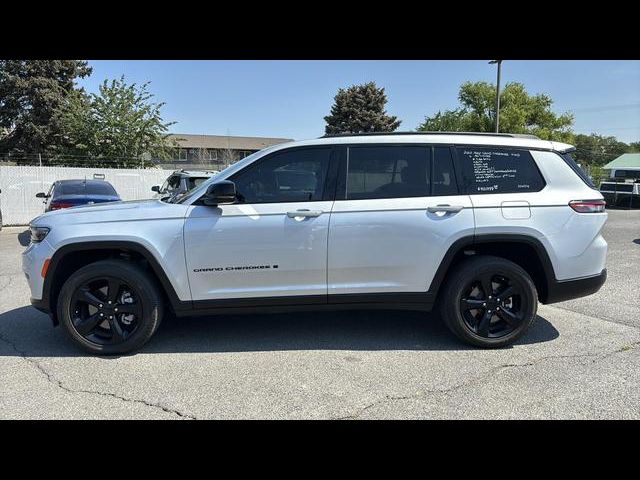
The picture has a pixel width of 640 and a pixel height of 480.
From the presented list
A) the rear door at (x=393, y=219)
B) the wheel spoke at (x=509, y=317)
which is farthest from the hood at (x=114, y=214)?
the wheel spoke at (x=509, y=317)

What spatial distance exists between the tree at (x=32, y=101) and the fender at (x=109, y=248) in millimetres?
28498

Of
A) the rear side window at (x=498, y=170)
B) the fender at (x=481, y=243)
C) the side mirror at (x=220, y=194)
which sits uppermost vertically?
the rear side window at (x=498, y=170)

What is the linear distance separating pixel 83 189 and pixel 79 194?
404 mm

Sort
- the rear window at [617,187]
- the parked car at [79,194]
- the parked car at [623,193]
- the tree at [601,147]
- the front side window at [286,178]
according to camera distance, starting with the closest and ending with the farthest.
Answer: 1. the front side window at [286,178]
2. the parked car at [79,194]
3. the parked car at [623,193]
4. the rear window at [617,187]
5. the tree at [601,147]

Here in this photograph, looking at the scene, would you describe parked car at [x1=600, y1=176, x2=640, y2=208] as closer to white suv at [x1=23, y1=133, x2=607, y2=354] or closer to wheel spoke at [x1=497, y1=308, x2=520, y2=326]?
white suv at [x1=23, y1=133, x2=607, y2=354]

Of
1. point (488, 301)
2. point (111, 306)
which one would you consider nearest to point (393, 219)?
point (488, 301)

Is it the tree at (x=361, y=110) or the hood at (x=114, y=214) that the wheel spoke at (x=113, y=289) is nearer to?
the hood at (x=114, y=214)

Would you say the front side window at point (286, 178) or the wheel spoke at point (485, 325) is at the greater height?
the front side window at point (286, 178)

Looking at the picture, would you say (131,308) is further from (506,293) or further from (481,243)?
(506,293)

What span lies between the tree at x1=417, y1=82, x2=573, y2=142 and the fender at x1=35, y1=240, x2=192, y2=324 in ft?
132

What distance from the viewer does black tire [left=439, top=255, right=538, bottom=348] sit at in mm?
3945

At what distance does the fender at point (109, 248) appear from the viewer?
3.77 meters
